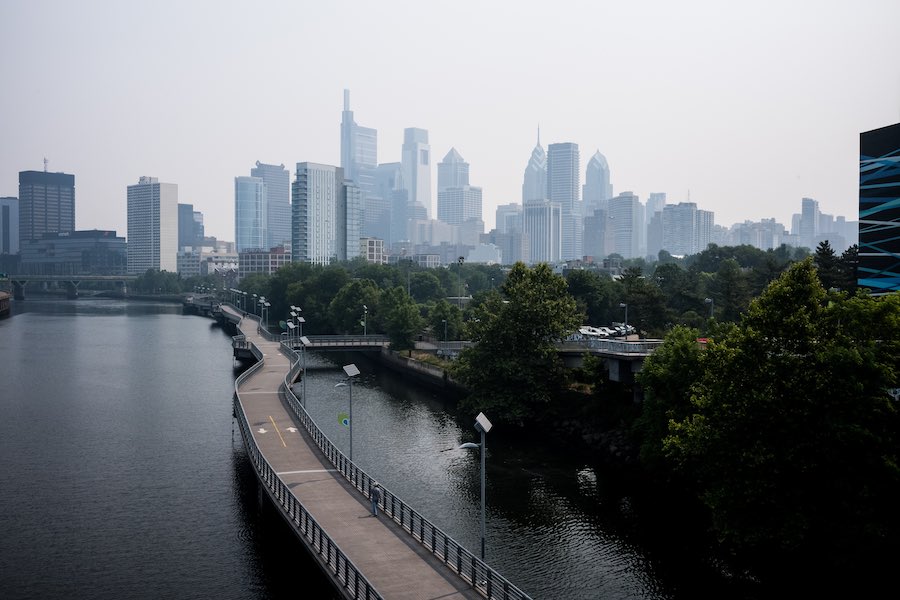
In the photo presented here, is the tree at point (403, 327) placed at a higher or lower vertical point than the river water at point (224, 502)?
higher

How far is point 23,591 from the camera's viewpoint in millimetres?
34969

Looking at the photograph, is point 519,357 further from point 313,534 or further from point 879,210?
point 313,534

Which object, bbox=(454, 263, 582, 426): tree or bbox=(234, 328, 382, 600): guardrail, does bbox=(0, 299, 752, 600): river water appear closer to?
bbox=(234, 328, 382, 600): guardrail

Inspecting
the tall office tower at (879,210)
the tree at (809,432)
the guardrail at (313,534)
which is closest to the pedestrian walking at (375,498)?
the guardrail at (313,534)

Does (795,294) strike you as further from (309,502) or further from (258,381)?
(258,381)

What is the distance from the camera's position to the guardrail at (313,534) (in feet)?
96.6

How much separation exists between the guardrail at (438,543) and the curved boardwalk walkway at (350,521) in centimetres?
32

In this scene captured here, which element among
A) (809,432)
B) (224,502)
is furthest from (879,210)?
(224,502)

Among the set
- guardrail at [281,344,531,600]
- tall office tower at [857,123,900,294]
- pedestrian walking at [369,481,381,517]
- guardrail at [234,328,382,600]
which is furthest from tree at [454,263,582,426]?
pedestrian walking at [369,481,381,517]

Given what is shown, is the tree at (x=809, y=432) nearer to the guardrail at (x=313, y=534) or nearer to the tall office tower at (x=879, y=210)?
the guardrail at (x=313, y=534)

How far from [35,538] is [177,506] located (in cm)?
771

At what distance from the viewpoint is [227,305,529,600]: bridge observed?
29781 millimetres

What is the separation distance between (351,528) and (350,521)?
95 cm

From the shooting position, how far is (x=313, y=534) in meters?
35.3
